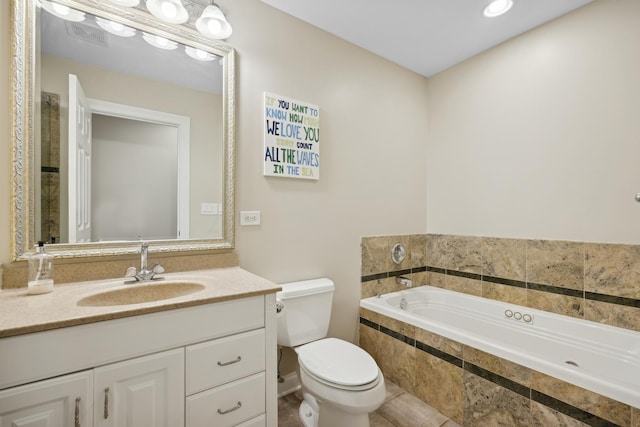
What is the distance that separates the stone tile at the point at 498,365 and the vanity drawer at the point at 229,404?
3.87 feet

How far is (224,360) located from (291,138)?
1353 mm

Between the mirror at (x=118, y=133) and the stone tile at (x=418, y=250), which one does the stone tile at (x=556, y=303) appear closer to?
the stone tile at (x=418, y=250)

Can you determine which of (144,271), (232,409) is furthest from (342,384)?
(144,271)

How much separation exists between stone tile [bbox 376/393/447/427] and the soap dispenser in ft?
6.09

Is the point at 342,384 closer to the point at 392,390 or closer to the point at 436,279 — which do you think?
the point at 392,390

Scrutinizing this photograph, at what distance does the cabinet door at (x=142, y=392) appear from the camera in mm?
912

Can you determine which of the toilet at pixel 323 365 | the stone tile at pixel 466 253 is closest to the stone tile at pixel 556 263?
the stone tile at pixel 466 253

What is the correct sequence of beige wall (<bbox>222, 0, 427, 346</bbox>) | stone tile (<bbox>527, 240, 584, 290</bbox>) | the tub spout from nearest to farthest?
1. beige wall (<bbox>222, 0, 427, 346</bbox>)
2. stone tile (<bbox>527, 240, 584, 290</bbox>)
3. the tub spout

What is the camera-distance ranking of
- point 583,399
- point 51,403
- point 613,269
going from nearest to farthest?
1. point 51,403
2. point 583,399
3. point 613,269

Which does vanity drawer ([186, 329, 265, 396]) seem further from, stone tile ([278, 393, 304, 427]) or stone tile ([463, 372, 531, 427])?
stone tile ([463, 372, 531, 427])

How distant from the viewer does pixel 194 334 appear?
1062 mm

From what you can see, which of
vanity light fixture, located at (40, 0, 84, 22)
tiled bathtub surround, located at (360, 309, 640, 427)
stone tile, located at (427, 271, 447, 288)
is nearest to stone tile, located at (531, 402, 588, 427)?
tiled bathtub surround, located at (360, 309, 640, 427)

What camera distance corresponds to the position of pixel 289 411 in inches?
70.1

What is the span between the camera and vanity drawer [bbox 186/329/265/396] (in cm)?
106
